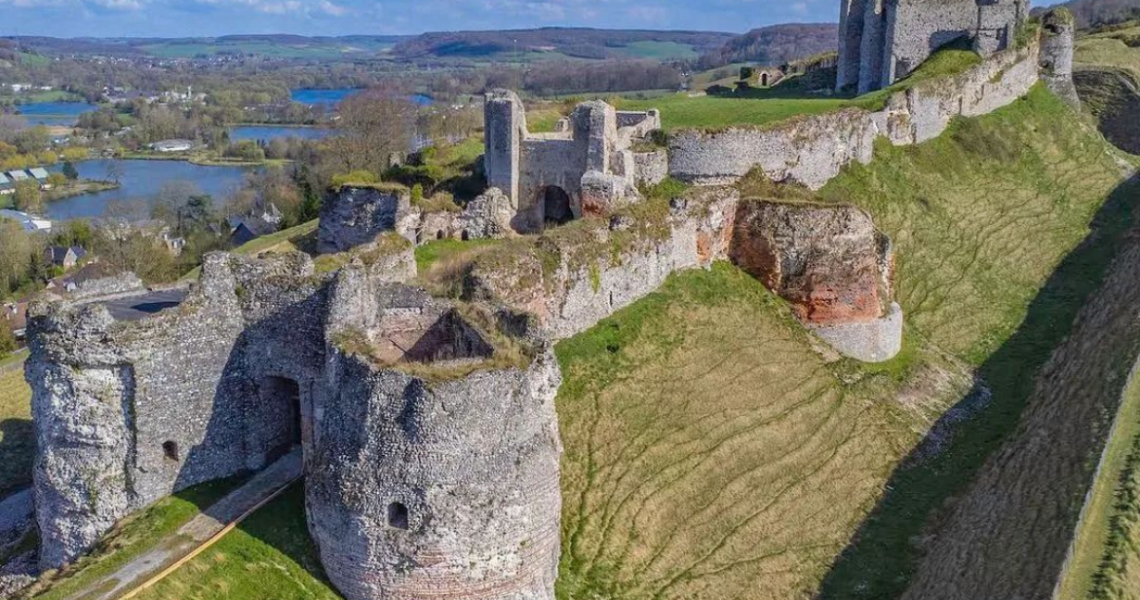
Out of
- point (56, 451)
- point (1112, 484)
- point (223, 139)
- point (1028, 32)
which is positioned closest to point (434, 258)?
point (56, 451)

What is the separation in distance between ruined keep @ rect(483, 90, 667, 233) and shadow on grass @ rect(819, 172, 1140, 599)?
10.4 metres

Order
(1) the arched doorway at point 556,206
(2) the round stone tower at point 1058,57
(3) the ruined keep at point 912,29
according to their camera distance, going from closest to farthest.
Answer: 1. (1) the arched doorway at point 556,206
2. (3) the ruined keep at point 912,29
3. (2) the round stone tower at point 1058,57

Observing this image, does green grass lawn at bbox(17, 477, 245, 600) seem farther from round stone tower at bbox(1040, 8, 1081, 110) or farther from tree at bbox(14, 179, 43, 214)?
tree at bbox(14, 179, 43, 214)

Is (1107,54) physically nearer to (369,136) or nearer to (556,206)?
(369,136)

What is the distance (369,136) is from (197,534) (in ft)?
120

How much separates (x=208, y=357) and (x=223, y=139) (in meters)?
128

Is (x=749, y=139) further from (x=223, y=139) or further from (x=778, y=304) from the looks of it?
(x=223, y=139)

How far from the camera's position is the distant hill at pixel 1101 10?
10169 centimetres

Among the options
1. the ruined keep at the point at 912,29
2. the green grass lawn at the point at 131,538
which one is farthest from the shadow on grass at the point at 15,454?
the ruined keep at the point at 912,29

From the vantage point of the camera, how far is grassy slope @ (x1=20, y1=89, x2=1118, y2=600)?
751 inches

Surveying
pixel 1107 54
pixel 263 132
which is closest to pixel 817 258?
pixel 1107 54

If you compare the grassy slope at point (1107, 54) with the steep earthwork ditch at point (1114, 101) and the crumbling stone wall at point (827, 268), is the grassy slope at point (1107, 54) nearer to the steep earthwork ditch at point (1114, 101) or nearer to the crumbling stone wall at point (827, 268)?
the steep earthwork ditch at point (1114, 101)

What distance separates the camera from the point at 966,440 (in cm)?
2569

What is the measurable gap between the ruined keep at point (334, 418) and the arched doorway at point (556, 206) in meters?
10.5
